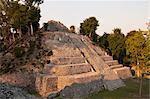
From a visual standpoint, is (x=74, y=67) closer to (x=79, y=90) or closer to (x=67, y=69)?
(x=67, y=69)

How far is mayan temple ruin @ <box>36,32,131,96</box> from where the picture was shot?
43500mm

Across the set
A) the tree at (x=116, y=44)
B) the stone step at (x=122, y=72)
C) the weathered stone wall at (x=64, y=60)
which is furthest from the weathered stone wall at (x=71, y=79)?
the tree at (x=116, y=44)

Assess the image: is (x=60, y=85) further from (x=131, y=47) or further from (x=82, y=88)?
(x=131, y=47)

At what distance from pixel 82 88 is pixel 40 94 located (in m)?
5.20

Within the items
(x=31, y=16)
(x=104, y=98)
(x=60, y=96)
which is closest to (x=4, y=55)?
(x=31, y=16)

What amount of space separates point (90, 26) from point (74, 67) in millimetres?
26562

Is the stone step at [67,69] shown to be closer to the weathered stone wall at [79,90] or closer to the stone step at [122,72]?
the weathered stone wall at [79,90]

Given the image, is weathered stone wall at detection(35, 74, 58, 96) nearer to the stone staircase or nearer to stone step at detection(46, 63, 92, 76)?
stone step at detection(46, 63, 92, 76)

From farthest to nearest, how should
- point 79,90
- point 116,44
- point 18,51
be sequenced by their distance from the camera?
point 116,44 → point 18,51 → point 79,90

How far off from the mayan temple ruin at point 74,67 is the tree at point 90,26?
31.0 feet

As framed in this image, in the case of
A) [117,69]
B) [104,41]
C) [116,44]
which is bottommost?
[117,69]

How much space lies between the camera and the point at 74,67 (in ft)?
154

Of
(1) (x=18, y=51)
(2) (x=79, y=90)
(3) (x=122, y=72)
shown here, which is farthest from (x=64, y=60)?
(3) (x=122, y=72)

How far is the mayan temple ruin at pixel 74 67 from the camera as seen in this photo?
4350 centimetres
